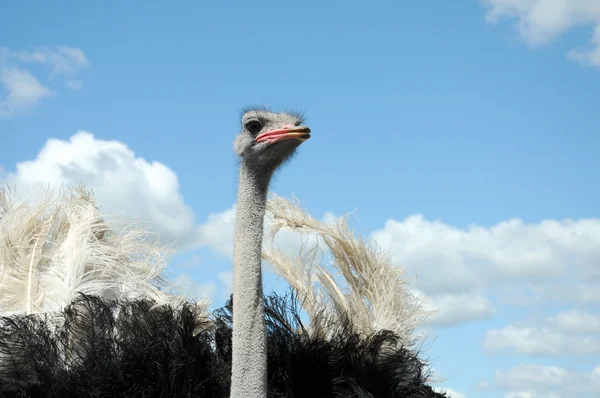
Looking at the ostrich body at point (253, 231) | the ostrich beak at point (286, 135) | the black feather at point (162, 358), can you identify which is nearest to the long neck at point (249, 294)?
the ostrich body at point (253, 231)

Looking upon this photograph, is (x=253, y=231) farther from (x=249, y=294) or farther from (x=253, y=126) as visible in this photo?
(x=253, y=126)

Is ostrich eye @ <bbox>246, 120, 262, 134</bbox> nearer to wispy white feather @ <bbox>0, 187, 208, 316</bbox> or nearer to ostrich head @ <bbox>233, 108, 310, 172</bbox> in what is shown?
ostrich head @ <bbox>233, 108, 310, 172</bbox>

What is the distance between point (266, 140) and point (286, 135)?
0.48ft

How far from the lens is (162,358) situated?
4902mm

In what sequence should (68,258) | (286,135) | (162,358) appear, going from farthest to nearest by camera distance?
(68,258), (162,358), (286,135)

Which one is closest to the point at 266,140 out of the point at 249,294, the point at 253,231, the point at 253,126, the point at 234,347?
the point at 253,126

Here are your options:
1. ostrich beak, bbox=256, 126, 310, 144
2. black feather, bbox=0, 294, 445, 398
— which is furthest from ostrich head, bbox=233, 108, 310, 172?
black feather, bbox=0, 294, 445, 398

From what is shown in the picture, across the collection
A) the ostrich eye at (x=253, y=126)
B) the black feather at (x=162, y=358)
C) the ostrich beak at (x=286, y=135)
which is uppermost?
the ostrich eye at (x=253, y=126)

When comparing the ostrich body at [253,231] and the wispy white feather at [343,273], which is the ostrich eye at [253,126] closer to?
the ostrich body at [253,231]

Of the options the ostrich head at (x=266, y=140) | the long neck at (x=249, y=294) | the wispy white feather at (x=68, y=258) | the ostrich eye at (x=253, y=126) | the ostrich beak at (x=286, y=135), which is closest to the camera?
the long neck at (x=249, y=294)

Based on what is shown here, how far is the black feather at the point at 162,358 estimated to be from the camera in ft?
15.8

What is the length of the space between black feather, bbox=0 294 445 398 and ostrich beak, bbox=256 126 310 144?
4.10 feet

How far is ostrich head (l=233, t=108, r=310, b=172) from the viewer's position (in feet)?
15.0

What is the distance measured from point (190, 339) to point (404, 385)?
140 cm
